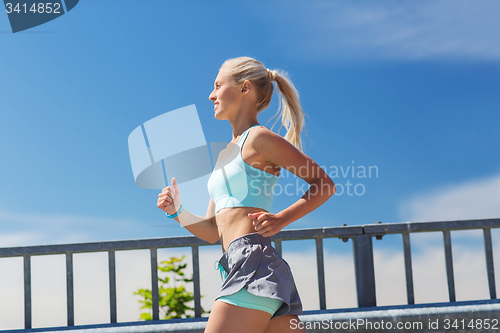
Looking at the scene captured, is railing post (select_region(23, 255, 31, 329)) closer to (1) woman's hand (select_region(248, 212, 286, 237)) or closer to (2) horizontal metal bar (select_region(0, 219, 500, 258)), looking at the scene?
(2) horizontal metal bar (select_region(0, 219, 500, 258))

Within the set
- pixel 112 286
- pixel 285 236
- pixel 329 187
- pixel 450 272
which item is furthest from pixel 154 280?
pixel 450 272

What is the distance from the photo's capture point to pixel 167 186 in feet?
6.56

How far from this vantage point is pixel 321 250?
11.5 feet

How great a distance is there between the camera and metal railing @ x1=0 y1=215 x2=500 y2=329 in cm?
340

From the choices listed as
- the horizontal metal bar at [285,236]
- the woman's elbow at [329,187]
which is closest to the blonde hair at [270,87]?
the woman's elbow at [329,187]

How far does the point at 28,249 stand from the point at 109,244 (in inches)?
24.4

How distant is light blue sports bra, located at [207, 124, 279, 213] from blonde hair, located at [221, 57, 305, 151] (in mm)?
282

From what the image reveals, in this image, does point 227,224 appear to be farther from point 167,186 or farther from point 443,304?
point 443,304

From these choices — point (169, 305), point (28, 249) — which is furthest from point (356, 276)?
point (169, 305)

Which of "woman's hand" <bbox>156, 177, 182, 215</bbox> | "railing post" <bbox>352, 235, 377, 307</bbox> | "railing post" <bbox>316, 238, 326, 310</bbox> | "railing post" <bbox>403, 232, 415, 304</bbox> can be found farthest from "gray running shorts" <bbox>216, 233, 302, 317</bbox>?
"railing post" <bbox>403, 232, 415, 304</bbox>

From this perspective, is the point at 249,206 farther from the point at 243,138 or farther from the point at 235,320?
the point at 235,320

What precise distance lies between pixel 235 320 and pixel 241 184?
513 mm

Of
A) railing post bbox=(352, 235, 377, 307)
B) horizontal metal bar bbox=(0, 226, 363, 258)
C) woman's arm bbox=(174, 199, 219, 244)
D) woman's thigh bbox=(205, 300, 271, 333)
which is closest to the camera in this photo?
woman's thigh bbox=(205, 300, 271, 333)

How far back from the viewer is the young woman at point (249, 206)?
157 cm
